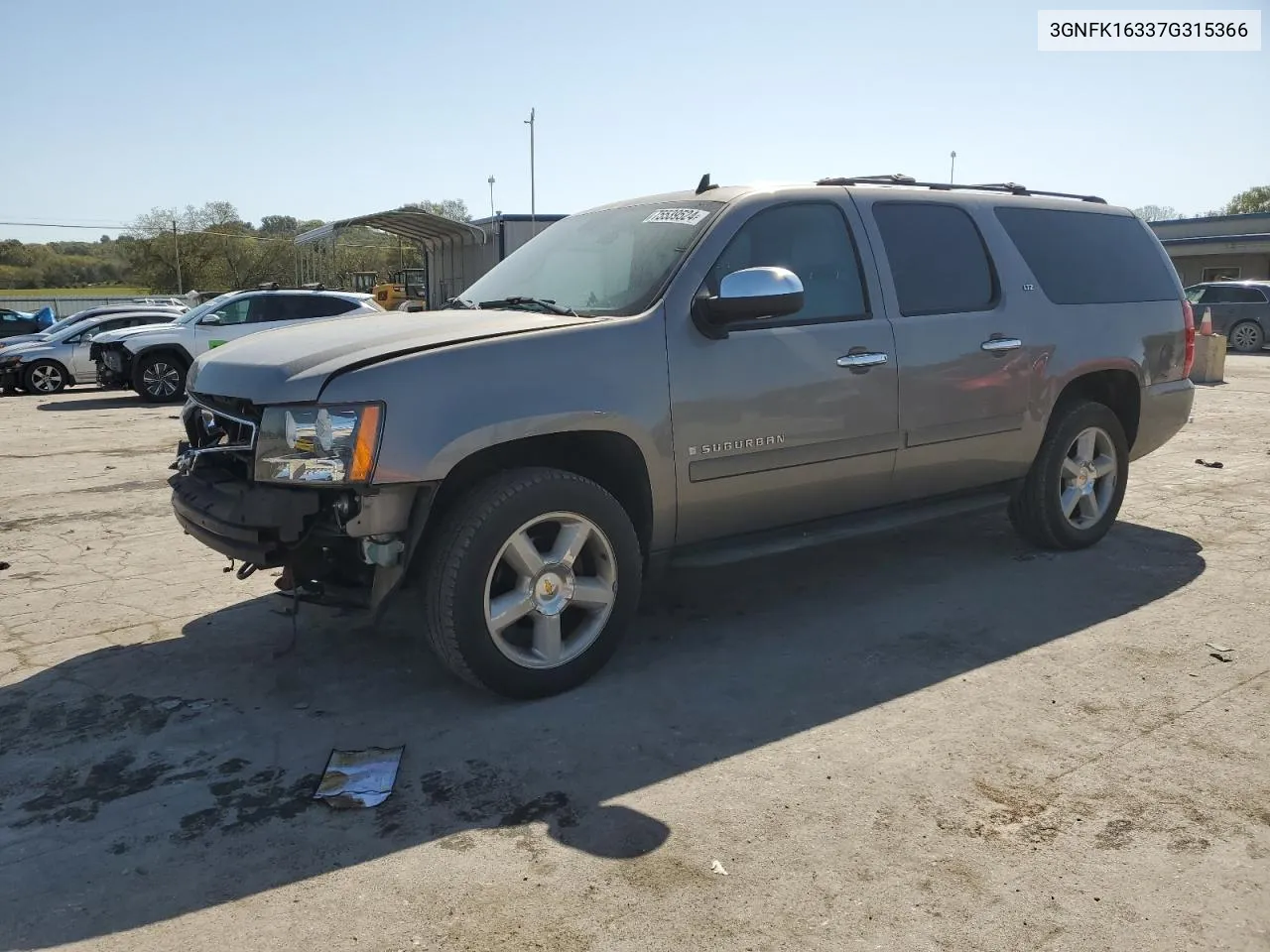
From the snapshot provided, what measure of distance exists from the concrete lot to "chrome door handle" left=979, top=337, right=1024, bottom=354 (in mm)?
1205

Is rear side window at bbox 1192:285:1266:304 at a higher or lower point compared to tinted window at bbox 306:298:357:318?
higher

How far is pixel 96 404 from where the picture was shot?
16203 mm

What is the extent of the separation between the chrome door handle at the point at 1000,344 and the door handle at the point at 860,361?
30.2 inches

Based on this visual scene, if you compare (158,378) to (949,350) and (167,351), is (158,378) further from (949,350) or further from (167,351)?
(949,350)

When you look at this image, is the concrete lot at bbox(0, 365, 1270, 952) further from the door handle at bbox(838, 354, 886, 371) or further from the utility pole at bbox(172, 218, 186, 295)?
the utility pole at bbox(172, 218, 186, 295)

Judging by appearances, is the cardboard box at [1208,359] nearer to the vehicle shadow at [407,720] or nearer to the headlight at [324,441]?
the vehicle shadow at [407,720]

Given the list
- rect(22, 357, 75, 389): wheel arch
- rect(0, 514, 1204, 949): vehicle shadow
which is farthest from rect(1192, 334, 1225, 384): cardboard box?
rect(22, 357, 75, 389): wheel arch

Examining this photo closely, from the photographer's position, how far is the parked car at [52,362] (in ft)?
59.9

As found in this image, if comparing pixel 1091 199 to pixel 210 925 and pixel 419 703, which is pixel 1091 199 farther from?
pixel 210 925

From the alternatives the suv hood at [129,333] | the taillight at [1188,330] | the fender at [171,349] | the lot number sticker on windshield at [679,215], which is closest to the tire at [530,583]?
the lot number sticker on windshield at [679,215]

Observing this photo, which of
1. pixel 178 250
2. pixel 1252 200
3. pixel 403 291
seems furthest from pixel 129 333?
pixel 1252 200

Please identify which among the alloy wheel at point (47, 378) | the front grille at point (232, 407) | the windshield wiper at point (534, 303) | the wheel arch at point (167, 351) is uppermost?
the windshield wiper at point (534, 303)

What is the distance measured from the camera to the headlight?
3.45 meters

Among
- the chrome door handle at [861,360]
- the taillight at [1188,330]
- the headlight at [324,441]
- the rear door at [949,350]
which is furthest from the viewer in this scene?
the taillight at [1188,330]
